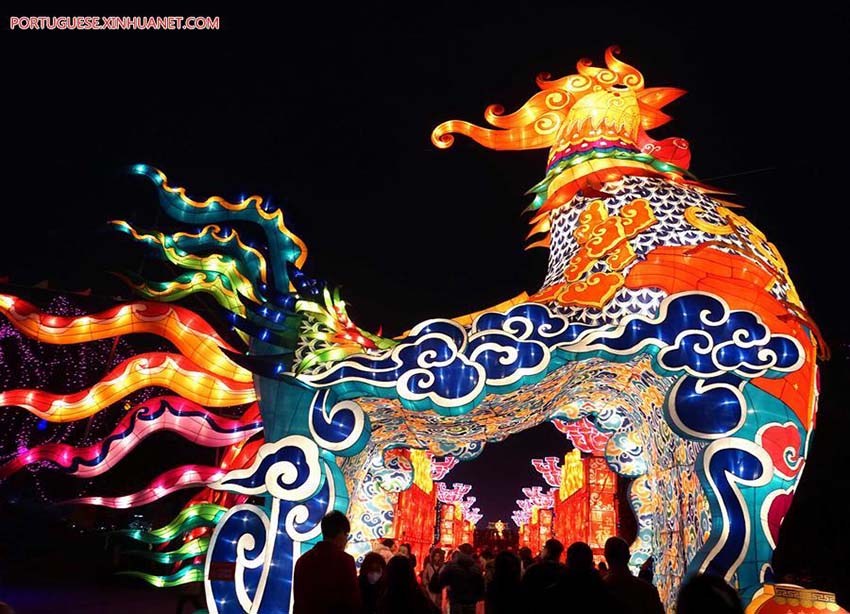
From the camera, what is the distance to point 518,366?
5.08m

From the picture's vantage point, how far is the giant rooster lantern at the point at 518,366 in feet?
15.7

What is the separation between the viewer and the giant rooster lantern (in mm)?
4773

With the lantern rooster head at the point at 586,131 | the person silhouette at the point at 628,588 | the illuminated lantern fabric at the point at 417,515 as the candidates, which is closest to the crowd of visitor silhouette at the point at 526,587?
the person silhouette at the point at 628,588

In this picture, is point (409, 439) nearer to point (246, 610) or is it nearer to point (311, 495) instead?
point (311, 495)

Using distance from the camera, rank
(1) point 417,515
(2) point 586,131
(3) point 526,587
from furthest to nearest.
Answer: (1) point 417,515 < (2) point 586,131 < (3) point 526,587

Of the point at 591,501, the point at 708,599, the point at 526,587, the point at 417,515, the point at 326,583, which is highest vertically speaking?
the point at 708,599

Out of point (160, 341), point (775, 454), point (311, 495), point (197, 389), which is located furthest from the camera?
point (160, 341)

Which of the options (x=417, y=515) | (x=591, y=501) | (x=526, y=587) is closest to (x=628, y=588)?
(x=526, y=587)

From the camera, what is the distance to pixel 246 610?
16.1ft

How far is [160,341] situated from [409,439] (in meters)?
9.67

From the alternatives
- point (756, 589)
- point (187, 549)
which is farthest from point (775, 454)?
point (187, 549)

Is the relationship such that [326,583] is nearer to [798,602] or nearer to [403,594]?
[403,594]

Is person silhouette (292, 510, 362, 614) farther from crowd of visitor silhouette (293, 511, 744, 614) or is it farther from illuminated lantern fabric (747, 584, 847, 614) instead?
illuminated lantern fabric (747, 584, 847, 614)

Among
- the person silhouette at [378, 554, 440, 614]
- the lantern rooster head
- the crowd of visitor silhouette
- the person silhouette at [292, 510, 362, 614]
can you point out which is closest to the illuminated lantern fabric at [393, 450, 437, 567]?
the lantern rooster head
